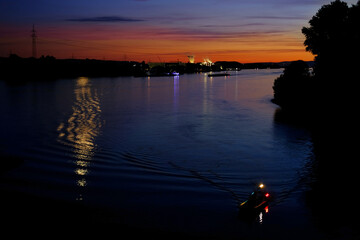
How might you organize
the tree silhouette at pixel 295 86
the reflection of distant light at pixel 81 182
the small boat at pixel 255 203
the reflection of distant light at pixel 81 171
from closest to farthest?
the small boat at pixel 255 203, the reflection of distant light at pixel 81 182, the reflection of distant light at pixel 81 171, the tree silhouette at pixel 295 86

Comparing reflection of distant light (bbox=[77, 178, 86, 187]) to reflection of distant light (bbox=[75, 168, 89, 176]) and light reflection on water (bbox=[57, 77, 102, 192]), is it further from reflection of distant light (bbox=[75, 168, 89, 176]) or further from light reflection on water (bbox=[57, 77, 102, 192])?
reflection of distant light (bbox=[75, 168, 89, 176])

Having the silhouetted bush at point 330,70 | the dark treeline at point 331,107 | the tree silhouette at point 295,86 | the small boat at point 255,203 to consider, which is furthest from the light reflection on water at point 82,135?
the tree silhouette at point 295,86

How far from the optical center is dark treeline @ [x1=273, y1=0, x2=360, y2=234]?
679 inches

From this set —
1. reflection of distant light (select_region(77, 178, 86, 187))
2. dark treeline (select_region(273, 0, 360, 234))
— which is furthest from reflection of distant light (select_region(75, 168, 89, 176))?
dark treeline (select_region(273, 0, 360, 234))

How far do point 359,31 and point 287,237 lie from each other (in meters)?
38.2

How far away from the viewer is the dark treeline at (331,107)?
17234mm

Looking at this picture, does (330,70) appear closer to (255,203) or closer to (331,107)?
(331,107)

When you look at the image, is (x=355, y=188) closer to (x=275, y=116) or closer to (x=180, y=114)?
(x=275, y=116)

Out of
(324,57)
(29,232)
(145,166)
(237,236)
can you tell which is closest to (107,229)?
(29,232)

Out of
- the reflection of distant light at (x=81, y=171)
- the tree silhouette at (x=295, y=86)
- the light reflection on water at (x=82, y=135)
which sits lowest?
the reflection of distant light at (x=81, y=171)

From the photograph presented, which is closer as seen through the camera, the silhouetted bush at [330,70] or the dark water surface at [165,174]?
the dark water surface at [165,174]

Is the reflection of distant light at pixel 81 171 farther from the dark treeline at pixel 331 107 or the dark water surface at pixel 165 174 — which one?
the dark treeline at pixel 331 107

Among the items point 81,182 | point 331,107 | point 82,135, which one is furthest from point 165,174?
point 331,107

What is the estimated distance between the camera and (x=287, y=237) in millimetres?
13719
